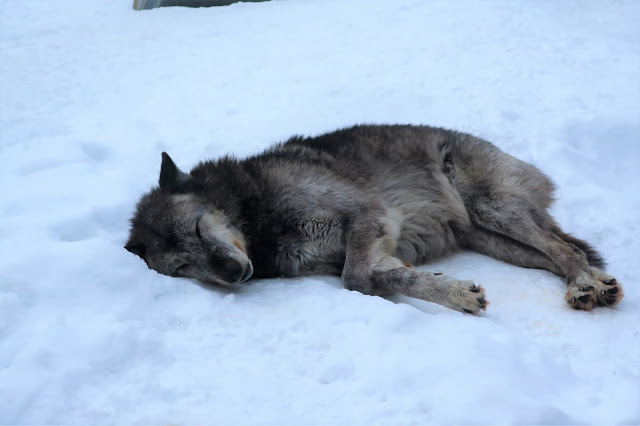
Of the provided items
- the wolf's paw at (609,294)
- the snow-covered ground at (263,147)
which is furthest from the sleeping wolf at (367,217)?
the snow-covered ground at (263,147)

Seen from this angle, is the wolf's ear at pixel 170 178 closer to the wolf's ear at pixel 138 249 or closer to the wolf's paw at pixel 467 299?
the wolf's ear at pixel 138 249

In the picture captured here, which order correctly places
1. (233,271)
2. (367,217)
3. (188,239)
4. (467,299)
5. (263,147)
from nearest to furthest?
(467,299) → (233,271) → (188,239) → (367,217) → (263,147)

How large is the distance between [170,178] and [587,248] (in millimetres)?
3101

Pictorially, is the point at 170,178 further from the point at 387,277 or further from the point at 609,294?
the point at 609,294

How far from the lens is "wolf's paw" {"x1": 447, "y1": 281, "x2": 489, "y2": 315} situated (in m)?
3.57

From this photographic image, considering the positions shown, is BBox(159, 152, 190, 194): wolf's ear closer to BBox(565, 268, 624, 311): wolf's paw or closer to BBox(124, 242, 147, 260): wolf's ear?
BBox(124, 242, 147, 260): wolf's ear

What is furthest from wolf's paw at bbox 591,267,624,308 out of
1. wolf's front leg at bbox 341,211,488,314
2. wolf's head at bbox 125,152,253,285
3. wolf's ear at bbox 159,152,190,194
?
wolf's ear at bbox 159,152,190,194

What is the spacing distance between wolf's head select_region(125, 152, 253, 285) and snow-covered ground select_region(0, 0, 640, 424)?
17cm

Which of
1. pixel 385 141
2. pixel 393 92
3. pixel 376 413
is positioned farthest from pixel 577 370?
pixel 393 92

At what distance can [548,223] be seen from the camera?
4707 millimetres

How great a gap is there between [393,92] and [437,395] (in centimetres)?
510

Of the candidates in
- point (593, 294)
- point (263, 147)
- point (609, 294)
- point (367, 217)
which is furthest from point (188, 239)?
point (609, 294)

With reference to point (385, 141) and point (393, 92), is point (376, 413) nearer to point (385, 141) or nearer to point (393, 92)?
point (385, 141)

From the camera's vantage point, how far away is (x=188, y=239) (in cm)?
409
